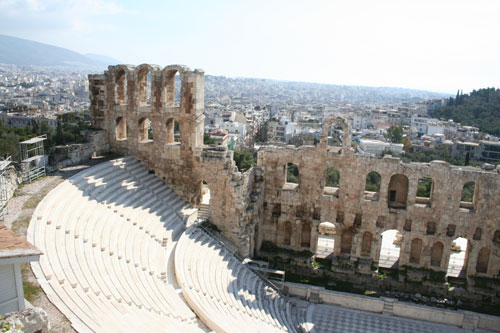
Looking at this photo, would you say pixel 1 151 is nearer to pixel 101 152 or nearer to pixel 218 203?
pixel 101 152

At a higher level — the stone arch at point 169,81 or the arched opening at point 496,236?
the stone arch at point 169,81

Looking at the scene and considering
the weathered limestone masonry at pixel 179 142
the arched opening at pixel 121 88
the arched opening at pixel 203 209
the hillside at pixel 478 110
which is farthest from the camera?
the hillside at pixel 478 110

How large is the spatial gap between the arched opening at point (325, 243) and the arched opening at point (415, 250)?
16.9ft

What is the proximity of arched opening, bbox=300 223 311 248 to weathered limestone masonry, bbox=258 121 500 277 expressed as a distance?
68 mm

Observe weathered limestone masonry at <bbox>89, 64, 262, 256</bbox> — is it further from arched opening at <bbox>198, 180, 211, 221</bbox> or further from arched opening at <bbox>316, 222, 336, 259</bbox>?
arched opening at <bbox>316, 222, 336, 259</bbox>

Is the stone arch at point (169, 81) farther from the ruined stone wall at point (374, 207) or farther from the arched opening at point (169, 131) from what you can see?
the ruined stone wall at point (374, 207)

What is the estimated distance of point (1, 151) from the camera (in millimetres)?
43594

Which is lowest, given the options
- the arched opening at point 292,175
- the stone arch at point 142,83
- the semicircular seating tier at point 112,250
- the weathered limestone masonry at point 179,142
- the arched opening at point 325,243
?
the arched opening at point 325,243

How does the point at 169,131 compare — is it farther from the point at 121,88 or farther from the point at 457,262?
the point at 457,262

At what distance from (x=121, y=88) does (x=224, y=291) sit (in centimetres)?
1658

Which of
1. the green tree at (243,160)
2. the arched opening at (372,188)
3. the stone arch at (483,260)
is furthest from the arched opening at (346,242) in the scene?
the green tree at (243,160)

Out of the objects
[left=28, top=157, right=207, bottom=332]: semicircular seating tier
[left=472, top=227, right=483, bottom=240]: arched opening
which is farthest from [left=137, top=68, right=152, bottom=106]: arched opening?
[left=472, top=227, right=483, bottom=240]: arched opening

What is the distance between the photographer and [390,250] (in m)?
29.4

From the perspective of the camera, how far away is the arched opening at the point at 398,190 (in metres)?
26.9
